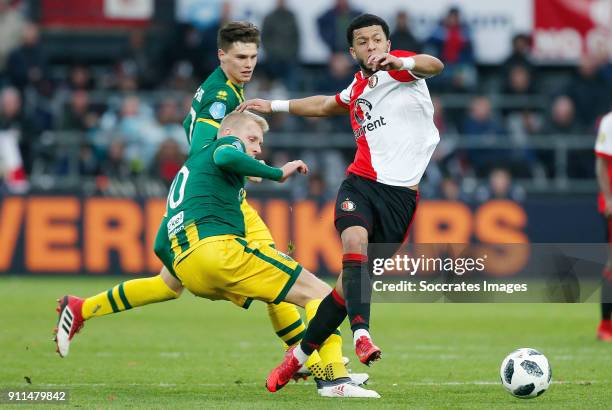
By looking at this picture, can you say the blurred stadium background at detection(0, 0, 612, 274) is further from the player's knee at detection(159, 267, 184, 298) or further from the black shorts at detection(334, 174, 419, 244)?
the black shorts at detection(334, 174, 419, 244)

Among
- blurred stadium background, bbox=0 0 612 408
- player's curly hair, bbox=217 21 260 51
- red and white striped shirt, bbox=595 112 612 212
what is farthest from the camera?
blurred stadium background, bbox=0 0 612 408

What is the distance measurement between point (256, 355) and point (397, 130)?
2.97 meters

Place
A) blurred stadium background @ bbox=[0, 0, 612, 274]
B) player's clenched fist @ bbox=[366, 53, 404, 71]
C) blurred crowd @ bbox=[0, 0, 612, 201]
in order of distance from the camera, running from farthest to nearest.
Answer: blurred crowd @ bbox=[0, 0, 612, 201]
blurred stadium background @ bbox=[0, 0, 612, 274]
player's clenched fist @ bbox=[366, 53, 404, 71]

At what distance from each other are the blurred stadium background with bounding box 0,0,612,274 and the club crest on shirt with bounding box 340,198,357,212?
940cm

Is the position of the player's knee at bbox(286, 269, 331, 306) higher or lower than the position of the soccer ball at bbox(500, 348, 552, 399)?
higher

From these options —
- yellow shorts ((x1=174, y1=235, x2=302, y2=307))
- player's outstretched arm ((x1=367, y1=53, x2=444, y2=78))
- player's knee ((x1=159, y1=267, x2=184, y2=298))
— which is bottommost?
player's knee ((x1=159, y1=267, x2=184, y2=298))

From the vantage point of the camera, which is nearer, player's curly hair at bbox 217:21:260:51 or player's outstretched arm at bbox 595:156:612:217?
player's curly hair at bbox 217:21:260:51

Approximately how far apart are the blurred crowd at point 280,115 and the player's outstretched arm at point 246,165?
9879 mm

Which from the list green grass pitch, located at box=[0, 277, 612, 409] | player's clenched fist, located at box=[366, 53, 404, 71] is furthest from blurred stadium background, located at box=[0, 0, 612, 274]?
player's clenched fist, located at box=[366, 53, 404, 71]

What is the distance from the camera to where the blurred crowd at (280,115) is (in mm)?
18359

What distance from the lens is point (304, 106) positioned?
8.20 m

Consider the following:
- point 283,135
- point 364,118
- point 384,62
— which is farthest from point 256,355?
point 283,135

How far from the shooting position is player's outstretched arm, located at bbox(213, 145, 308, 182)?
7.34 m

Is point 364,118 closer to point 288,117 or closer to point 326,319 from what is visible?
point 326,319
